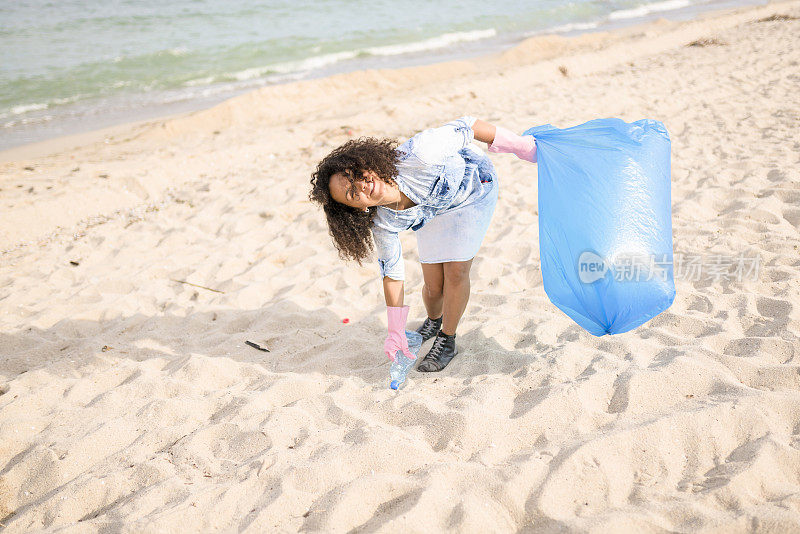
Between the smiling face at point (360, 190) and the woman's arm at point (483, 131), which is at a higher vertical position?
the woman's arm at point (483, 131)

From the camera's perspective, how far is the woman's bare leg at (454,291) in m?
2.75

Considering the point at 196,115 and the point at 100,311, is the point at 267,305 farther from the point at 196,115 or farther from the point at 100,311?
the point at 196,115

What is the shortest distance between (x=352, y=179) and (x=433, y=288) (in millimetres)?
934

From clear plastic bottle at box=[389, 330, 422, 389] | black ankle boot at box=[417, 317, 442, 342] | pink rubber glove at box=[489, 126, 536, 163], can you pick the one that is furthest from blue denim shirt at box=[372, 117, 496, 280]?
black ankle boot at box=[417, 317, 442, 342]

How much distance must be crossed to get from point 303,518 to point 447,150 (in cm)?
153

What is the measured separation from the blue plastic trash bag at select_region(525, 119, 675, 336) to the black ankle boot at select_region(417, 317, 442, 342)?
77 cm

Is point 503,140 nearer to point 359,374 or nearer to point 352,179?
point 352,179

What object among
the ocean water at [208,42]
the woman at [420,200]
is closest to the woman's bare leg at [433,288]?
the woman at [420,200]

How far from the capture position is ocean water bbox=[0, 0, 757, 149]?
1007 centimetres

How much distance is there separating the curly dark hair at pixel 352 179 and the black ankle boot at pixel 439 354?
A: 674 millimetres

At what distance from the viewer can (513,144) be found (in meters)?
2.64

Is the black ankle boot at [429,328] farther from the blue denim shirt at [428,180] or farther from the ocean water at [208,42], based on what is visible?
the ocean water at [208,42]

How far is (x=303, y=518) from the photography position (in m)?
1.93

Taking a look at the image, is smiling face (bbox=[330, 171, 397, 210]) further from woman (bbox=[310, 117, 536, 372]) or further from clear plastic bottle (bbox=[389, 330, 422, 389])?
clear plastic bottle (bbox=[389, 330, 422, 389])
